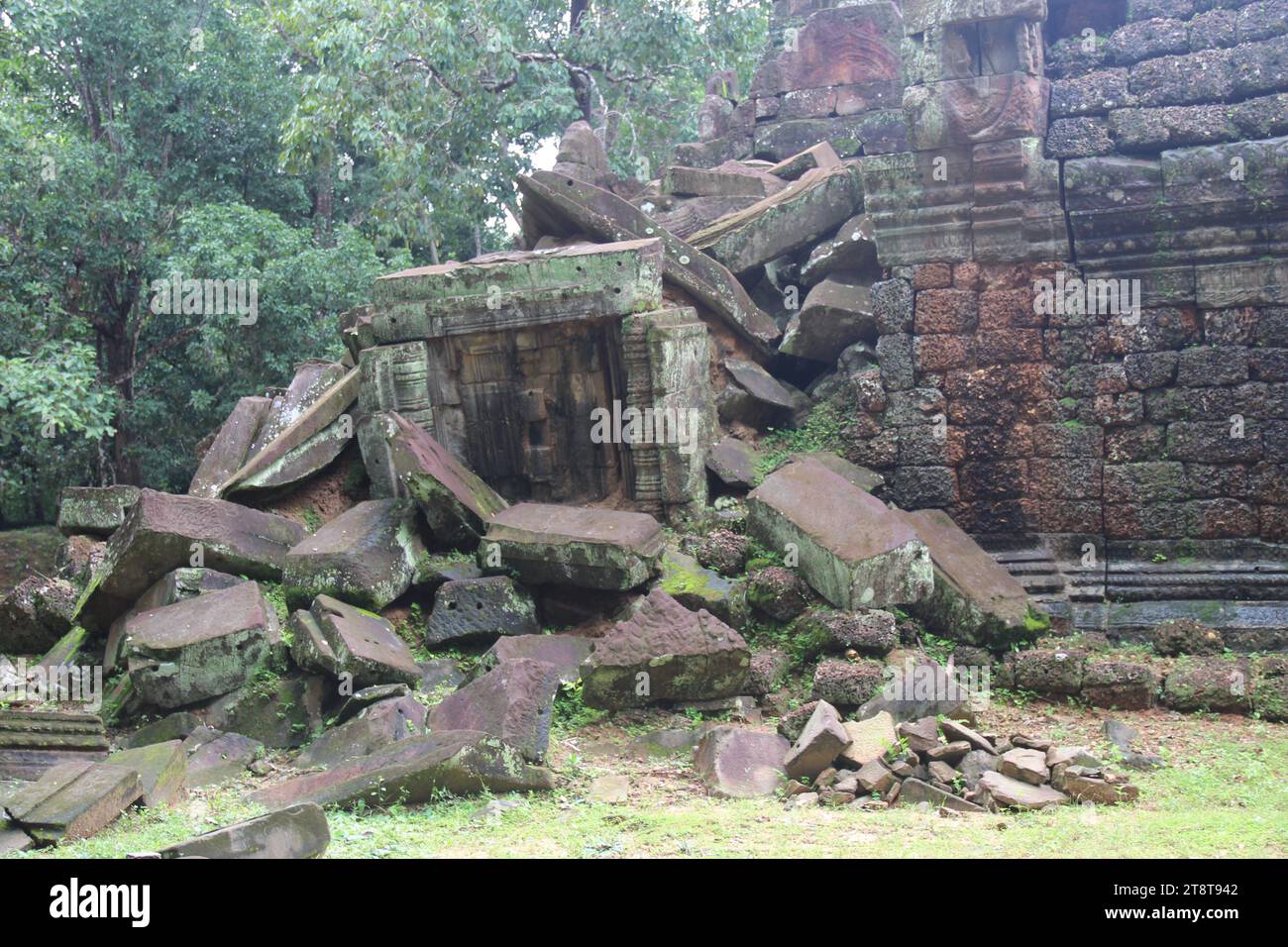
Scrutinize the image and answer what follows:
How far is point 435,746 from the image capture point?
5949 millimetres

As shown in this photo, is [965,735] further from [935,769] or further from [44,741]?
[44,741]

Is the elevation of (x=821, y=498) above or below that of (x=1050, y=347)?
below

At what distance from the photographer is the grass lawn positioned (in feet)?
16.0

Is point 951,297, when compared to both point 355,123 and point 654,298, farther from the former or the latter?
point 355,123

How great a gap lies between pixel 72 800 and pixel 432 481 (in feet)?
10.6

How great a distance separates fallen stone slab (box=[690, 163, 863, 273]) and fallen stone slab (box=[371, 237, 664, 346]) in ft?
5.05

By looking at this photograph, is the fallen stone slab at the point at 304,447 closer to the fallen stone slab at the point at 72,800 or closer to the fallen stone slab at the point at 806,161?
the fallen stone slab at the point at 72,800

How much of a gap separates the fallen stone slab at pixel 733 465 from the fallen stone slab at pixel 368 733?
119 inches

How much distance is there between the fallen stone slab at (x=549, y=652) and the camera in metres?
7.59

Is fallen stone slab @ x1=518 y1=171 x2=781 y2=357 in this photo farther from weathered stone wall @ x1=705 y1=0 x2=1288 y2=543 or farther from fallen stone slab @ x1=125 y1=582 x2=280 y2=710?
fallen stone slab @ x1=125 y1=582 x2=280 y2=710

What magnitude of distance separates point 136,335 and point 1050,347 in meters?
10.6

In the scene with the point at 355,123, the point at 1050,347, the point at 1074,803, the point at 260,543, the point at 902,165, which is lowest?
the point at 1074,803

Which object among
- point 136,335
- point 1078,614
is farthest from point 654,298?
point 136,335
